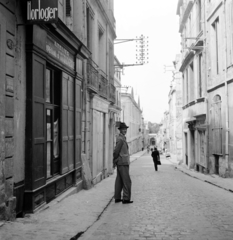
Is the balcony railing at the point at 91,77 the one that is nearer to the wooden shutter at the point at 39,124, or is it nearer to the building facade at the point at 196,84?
the wooden shutter at the point at 39,124

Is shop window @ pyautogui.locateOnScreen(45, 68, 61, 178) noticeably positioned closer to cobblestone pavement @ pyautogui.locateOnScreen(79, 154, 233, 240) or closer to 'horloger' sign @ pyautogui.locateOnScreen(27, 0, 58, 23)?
cobblestone pavement @ pyautogui.locateOnScreen(79, 154, 233, 240)

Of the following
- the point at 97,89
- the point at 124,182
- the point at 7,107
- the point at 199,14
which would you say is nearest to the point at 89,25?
the point at 97,89

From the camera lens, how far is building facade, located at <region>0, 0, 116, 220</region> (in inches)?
226

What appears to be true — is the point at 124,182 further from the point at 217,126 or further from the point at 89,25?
the point at 217,126

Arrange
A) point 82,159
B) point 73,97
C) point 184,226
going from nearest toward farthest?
point 184,226, point 73,97, point 82,159

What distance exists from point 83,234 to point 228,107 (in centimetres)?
1159

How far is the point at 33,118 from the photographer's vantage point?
21.3 feet

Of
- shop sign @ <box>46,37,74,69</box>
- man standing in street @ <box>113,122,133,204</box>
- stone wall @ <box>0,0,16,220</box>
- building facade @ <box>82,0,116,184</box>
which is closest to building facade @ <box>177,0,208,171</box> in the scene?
building facade @ <box>82,0,116,184</box>

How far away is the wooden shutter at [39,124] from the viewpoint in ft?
21.6

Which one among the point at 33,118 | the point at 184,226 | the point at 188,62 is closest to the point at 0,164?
the point at 33,118

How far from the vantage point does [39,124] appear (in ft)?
22.5

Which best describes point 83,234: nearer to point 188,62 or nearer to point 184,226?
point 184,226

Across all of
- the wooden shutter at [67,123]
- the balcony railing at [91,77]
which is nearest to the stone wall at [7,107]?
the wooden shutter at [67,123]

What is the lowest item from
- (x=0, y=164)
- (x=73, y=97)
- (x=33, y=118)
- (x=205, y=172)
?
(x=205, y=172)
